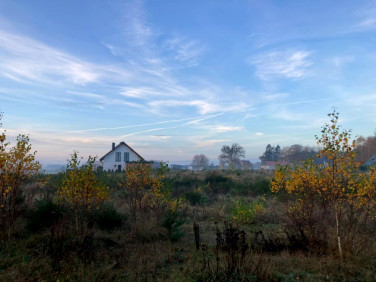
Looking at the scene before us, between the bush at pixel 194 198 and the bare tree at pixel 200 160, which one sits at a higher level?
the bare tree at pixel 200 160

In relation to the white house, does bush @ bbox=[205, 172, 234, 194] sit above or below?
below

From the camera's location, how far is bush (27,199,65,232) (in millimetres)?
6817

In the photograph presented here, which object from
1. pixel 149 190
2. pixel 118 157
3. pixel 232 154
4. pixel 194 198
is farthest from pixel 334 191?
pixel 232 154

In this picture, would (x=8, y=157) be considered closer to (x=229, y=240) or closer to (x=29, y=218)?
(x=29, y=218)

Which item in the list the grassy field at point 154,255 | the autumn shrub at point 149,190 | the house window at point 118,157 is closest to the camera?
the grassy field at point 154,255

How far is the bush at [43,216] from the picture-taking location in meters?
6.82

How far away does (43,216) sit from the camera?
7.20 m

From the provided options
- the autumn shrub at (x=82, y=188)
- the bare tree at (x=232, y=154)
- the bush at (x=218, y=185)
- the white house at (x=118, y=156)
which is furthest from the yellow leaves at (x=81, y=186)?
the bare tree at (x=232, y=154)

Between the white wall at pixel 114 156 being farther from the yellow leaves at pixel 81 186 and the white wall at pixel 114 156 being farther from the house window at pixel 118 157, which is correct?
the yellow leaves at pixel 81 186

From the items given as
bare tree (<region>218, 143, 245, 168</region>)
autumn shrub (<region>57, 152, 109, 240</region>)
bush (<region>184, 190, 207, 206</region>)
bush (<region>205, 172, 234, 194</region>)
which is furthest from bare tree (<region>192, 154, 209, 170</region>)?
autumn shrub (<region>57, 152, 109, 240</region>)

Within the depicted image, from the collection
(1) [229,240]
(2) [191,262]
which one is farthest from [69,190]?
(1) [229,240]

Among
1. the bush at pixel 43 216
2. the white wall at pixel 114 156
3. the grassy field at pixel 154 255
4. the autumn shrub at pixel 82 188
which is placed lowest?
the grassy field at pixel 154 255

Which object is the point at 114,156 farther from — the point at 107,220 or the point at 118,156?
the point at 107,220

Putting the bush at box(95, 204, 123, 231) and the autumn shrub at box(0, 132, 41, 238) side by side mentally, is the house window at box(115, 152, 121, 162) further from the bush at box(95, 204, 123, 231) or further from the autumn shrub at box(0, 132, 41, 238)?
the autumn shrub at box(0, 132, 41, 238)
